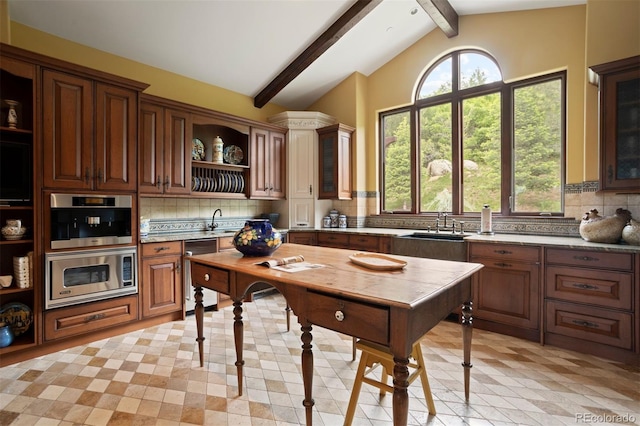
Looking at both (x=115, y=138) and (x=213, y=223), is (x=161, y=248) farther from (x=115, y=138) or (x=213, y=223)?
(x=115, y=138)

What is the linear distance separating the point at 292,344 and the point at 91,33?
11.5 ft

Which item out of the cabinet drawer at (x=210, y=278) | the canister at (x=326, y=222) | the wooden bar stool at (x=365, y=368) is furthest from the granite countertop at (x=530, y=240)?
the wooden bar stool at (x=365, y=368)

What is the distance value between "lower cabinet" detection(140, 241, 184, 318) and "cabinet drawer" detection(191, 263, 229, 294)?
3.93 feet

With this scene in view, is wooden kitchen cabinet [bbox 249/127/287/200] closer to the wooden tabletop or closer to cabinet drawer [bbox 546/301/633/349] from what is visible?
the wooden tabletop

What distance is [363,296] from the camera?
1.23 meters

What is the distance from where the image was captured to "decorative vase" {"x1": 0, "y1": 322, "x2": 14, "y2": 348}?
2.34m

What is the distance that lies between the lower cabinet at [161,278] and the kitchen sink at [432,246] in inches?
93.5

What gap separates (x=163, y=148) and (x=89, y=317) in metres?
1.74

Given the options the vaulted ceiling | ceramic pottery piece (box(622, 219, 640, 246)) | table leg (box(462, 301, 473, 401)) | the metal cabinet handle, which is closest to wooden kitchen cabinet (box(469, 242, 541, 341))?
the metal cabinet handle

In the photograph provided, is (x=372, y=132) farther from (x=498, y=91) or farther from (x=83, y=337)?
(x=83, y=337)

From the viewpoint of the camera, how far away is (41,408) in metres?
1.86

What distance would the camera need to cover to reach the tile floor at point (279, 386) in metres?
1.77

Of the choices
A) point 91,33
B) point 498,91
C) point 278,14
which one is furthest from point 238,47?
point 498,91

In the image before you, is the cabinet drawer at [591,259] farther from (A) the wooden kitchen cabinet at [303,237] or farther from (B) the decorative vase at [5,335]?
(B) the decorative vase at [5,335]
